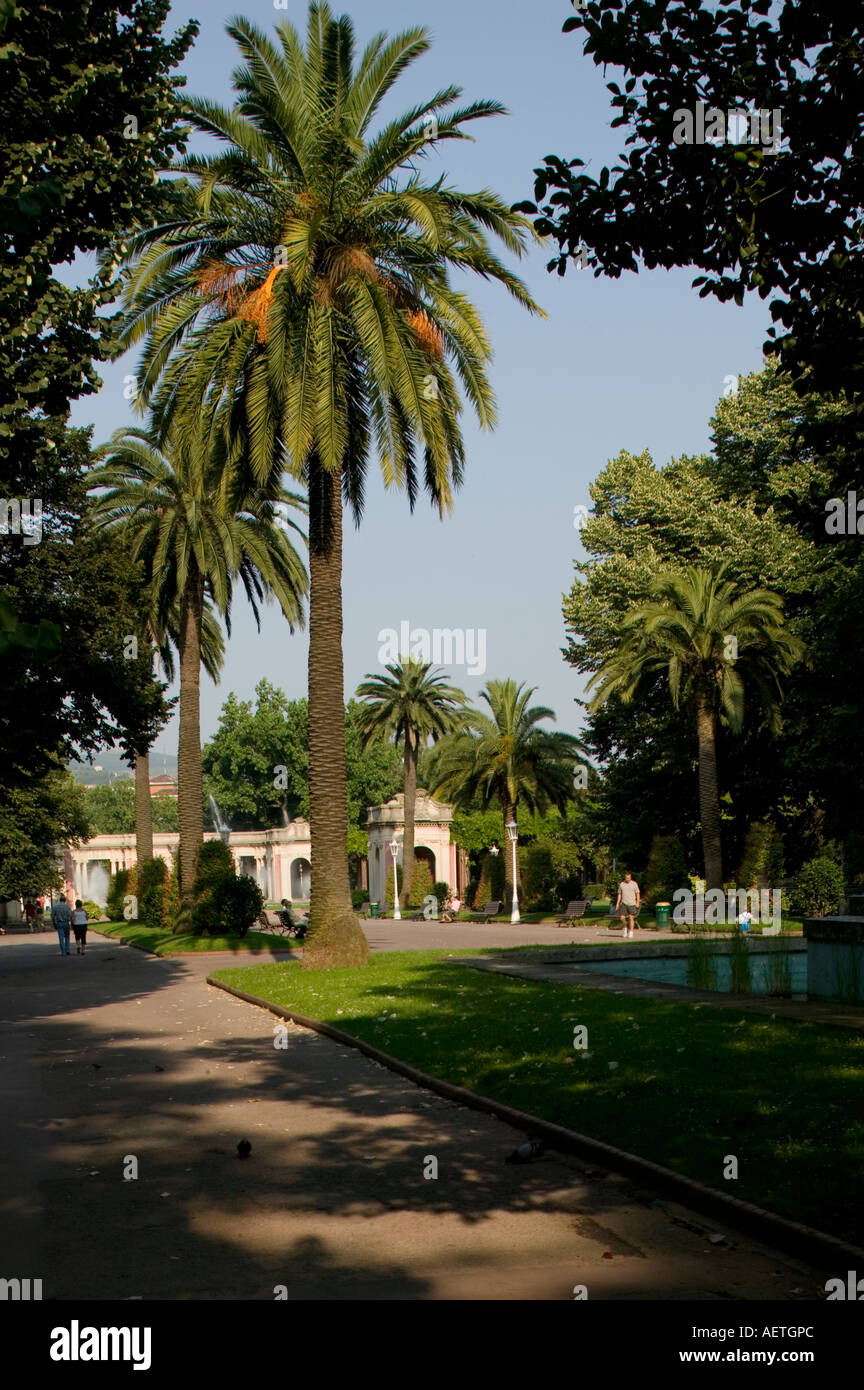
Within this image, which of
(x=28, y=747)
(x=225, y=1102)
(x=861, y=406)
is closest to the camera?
(x=861, y=406)

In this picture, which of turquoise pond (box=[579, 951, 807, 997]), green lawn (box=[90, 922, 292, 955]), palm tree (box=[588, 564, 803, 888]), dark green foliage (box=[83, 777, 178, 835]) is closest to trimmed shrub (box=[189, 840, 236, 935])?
green lawn (box=[90, 922, 292, 955])

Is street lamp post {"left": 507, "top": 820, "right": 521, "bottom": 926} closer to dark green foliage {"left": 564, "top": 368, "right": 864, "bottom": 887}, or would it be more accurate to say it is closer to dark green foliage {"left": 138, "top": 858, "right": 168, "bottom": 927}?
dark green foliage {"left": 564, "top": 368, "right": 864, "bottom": 887}

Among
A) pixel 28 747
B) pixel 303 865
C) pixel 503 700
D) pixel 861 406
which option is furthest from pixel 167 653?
pixel 303 865

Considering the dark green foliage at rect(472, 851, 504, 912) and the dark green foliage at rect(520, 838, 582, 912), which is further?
the dark green foliage at rect(472, 851, 504, 912)

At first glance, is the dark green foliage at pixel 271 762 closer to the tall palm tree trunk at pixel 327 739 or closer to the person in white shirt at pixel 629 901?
the person in white shirt at pixel 629 901

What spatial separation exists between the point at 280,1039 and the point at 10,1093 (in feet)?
11.0

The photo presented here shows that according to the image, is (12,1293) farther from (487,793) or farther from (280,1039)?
(487,793)

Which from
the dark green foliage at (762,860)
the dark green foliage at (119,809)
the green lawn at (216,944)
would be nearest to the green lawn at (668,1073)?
the green lawn at (216,944)

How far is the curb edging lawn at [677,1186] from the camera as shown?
6.43m

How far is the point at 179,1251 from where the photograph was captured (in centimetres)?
684

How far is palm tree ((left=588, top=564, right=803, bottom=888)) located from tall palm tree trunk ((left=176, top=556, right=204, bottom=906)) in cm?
1263

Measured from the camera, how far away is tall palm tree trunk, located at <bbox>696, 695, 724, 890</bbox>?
129 feet

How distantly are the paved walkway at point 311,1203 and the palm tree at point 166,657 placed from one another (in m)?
27.7

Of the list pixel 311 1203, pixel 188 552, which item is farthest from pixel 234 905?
pixel 311 1203
